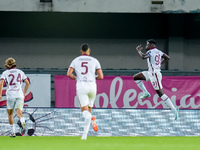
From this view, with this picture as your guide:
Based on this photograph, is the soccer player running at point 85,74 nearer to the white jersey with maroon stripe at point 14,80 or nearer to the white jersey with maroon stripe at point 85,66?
the white jersey with maroon stripe at point 85,66

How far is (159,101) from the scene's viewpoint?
77.0ft

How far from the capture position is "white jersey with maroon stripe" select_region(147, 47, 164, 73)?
17.0 meters

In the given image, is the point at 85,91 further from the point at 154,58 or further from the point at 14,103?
the point at 154,58

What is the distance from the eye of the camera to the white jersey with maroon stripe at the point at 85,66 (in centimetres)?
1288

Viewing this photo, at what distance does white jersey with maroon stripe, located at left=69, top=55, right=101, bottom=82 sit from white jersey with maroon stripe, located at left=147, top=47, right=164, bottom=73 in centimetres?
432

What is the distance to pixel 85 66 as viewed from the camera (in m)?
12.9

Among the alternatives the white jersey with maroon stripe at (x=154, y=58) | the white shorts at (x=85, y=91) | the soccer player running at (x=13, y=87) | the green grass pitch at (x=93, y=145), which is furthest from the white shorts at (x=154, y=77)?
the white shorts at (x=85, y=91)

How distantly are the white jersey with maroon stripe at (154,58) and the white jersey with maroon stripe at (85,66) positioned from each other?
432 centimetres

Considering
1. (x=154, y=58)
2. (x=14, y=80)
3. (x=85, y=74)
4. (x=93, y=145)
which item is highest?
(x=154, y=58)

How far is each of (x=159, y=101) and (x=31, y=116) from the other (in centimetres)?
811

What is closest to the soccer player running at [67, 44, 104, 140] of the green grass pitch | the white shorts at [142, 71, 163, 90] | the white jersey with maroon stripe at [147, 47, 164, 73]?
the green grass pitch

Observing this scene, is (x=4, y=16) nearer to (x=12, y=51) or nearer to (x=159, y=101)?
(x=12, y=51)

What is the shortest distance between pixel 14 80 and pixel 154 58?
13.0 ft

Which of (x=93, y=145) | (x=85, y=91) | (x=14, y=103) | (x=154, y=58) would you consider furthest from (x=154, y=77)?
(x=93, y=145)
